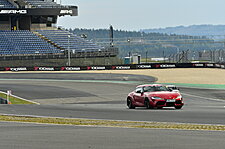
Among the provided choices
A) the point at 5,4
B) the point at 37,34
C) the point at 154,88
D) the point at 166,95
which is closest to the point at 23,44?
the point at 37,34

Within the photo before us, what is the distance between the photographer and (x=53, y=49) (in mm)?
80188

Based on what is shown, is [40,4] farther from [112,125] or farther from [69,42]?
[112,125]

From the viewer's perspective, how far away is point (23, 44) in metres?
80.6

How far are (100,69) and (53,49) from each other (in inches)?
589

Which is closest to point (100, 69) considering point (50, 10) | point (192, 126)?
point (50, 10)

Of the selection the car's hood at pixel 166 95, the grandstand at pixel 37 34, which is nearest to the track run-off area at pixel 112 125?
the car's hood at pixel 166 95

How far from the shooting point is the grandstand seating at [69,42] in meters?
84.0

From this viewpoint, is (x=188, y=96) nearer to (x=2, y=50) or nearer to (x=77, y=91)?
(x=77, y=91)

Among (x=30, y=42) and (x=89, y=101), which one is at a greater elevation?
(x=30, y=42)

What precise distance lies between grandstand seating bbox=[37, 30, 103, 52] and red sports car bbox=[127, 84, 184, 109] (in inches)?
2362

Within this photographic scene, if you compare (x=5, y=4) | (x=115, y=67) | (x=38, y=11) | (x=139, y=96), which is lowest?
(x=115, y=67)

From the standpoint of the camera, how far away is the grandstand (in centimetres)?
7875

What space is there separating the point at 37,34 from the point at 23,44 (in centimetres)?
632

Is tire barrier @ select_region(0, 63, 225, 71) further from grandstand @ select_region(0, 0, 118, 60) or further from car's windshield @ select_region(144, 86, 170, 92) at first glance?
car's windshield @ select_region(144, 86, 170, 92)
